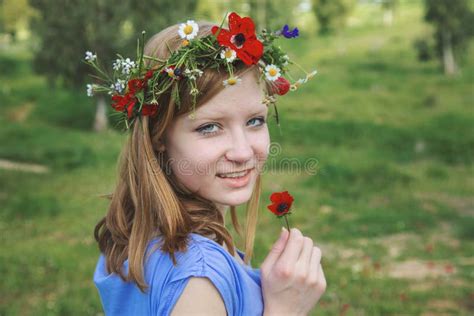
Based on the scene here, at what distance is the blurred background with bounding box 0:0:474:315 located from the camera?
238 inches

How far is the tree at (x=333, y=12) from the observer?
33312 millimetres

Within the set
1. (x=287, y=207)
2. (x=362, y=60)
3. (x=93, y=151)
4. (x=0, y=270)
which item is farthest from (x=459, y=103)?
(x=287, y=207)

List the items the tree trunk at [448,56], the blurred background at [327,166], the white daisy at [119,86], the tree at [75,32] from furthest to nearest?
1. the tree trunk at [448,56]
2. the tree at [75,32]
3. the blurred background at [327,166]
4. the white daisy at [119,86]

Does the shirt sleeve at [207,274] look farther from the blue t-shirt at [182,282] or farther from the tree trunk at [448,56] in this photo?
the tree trunk at [448,56]

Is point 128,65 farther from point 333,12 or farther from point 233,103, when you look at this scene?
point 333,12

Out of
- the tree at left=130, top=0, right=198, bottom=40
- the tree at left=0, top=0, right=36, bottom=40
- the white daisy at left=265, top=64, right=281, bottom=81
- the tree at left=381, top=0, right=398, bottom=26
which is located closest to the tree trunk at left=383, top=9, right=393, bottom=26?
the tree at left=381, top=0, right=398, bottom=26

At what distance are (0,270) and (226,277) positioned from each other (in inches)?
204

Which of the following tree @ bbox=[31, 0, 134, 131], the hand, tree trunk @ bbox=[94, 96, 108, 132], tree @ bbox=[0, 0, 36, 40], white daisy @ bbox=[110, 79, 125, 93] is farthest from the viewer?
→ tree @ bbox=[0, 0, 36, 40]

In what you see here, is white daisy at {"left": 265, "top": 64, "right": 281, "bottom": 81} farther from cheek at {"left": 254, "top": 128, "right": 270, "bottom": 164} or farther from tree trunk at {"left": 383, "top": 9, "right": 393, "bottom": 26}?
tree trunk at {"left": 383, "top": 9, "right": 393, "bottom": 26}

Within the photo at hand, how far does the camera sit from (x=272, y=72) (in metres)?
2.20

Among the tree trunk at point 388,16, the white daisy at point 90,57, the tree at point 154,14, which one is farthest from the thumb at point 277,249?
the tree trunk at point 388,16

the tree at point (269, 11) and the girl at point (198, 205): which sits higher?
the tree at point (269, 11)

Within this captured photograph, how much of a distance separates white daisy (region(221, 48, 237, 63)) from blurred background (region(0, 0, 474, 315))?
1.18m

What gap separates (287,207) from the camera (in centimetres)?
216
